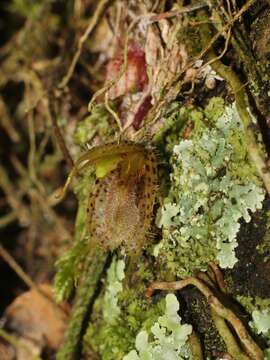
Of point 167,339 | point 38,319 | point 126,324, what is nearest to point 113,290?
point 126,324

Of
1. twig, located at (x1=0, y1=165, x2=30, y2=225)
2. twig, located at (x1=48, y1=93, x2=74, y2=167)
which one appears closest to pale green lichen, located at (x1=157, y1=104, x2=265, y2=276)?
twig, located at (x1=48, y1=93, x2=74, y2=167)

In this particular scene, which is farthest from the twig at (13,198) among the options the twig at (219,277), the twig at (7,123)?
the twig at (219,277)

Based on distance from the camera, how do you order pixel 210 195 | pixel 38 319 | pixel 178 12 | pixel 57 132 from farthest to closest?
pixel 38 319 → pixel 57 132 → pixel 178 12 → pixel 210 195

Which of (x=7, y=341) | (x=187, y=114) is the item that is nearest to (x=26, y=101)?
(x=7, y=341)

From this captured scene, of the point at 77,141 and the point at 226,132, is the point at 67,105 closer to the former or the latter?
the point at 77,141

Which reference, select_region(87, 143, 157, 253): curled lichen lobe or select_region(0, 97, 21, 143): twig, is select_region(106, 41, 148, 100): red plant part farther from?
select_region(0, 97, 21, 143): twig

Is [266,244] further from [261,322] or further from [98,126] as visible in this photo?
[98,126]

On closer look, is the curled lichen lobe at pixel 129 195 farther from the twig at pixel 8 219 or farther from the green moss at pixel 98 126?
the twig at pixel 8 219
